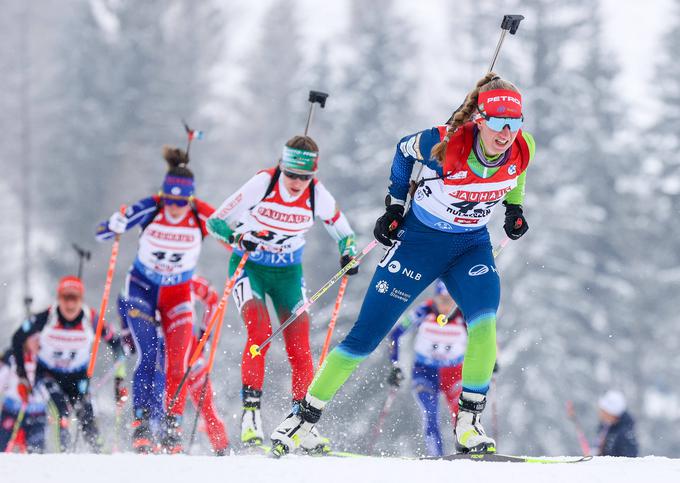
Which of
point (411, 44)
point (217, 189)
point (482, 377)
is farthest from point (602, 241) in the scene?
point (482, 377)

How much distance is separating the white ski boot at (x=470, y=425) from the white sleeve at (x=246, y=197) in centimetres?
225

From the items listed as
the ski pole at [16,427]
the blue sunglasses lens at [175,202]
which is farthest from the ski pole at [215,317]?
the ski pole at [16,427]

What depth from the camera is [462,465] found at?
4.12 m

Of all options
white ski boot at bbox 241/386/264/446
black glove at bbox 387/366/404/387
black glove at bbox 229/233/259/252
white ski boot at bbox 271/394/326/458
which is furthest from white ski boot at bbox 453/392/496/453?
black glove at bbox 387/366/404/387

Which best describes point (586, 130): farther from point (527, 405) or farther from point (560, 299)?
point (527, 405)

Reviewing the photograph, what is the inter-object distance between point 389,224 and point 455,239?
37 centimetres

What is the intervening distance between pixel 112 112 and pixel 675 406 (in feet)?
82.4

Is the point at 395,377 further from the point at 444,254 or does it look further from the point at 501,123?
the point at 501,123

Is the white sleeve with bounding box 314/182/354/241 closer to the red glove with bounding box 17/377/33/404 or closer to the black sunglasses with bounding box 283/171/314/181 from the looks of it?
the black sunglasses with bounding box 283/171/314/181

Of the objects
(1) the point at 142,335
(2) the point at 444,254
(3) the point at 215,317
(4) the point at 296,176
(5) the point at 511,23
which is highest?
(5) the point at 511,23

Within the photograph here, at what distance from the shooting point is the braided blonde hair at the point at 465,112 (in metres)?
4.64

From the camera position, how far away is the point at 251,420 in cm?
616

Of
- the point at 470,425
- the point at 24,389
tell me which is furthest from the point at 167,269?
the point at 470,425

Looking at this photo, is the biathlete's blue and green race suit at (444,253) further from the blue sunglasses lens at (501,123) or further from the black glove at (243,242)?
the black glove at (243,242)
